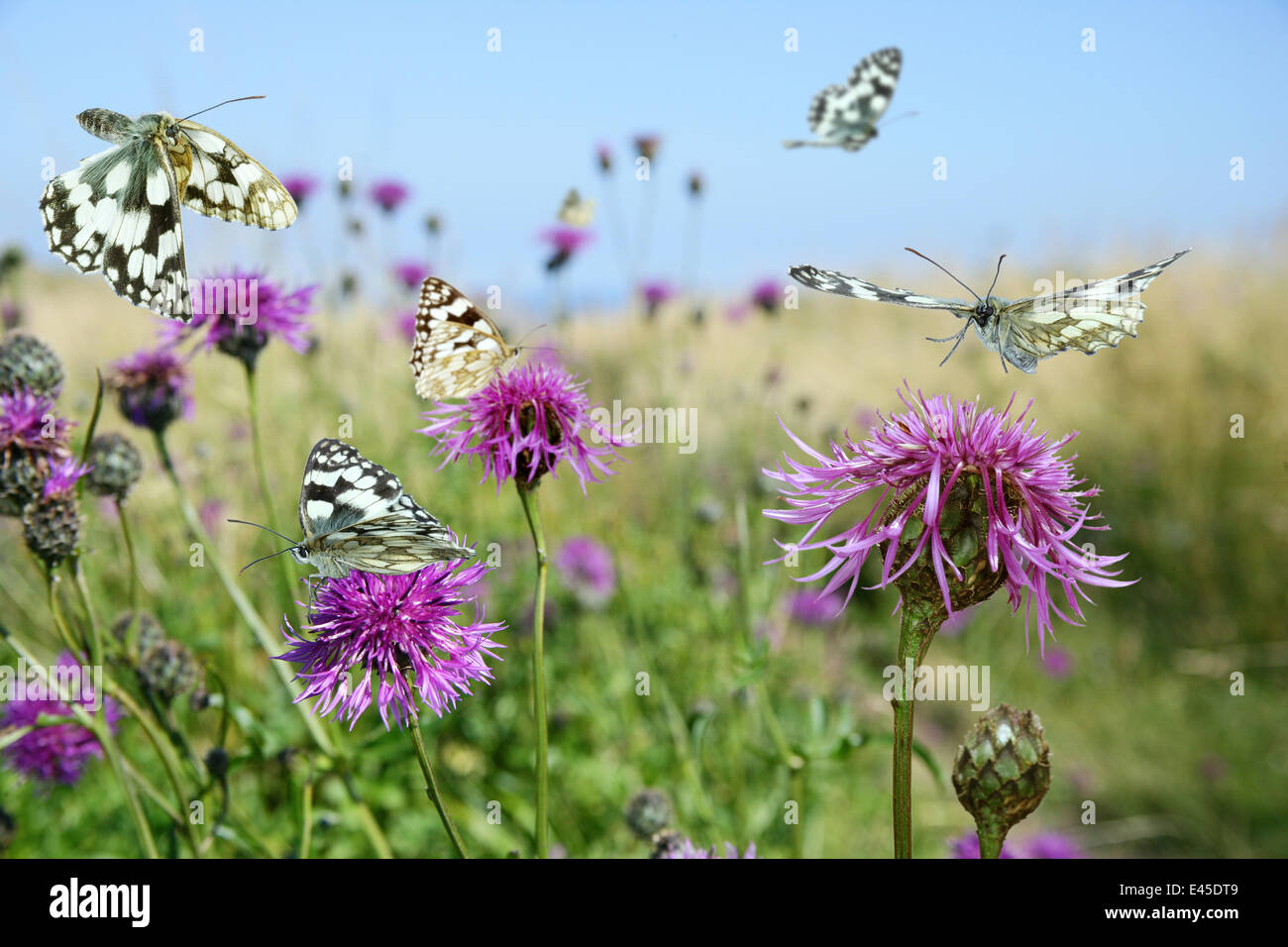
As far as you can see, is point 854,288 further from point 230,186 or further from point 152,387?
point 152,387

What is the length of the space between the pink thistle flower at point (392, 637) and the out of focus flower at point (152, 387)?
1.32m

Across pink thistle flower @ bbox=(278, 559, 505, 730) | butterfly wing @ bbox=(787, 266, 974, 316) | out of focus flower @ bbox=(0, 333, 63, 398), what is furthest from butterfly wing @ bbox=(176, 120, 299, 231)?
butterfly wing @ bbox=(787, 266, 974, 316)

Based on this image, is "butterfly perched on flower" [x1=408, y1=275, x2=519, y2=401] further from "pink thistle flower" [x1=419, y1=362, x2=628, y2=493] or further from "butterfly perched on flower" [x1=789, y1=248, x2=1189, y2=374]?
"butterfly perched on flower" [x1=789, y1=248, x2=1189, y2=374]

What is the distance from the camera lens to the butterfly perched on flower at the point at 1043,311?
4.59ft

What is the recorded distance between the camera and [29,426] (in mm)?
1859

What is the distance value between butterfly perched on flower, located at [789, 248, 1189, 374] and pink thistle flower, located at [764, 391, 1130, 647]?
170mm

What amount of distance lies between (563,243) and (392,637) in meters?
3.35

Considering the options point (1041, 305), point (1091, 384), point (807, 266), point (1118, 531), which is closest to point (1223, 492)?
point (1118, 531)

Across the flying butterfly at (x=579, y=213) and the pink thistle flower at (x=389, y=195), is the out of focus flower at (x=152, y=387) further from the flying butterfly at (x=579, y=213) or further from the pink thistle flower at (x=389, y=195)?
the pink thistle flower at (x=389, y=195)

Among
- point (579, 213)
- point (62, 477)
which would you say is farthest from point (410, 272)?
point (62, 477)

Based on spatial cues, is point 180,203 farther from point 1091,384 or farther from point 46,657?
point 1091,384

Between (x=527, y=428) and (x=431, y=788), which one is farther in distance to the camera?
(x=527, y=428)

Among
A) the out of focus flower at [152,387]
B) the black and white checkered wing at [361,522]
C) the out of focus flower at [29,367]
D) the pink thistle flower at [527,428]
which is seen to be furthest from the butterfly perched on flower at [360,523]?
the out of focus flower at [152,387]
